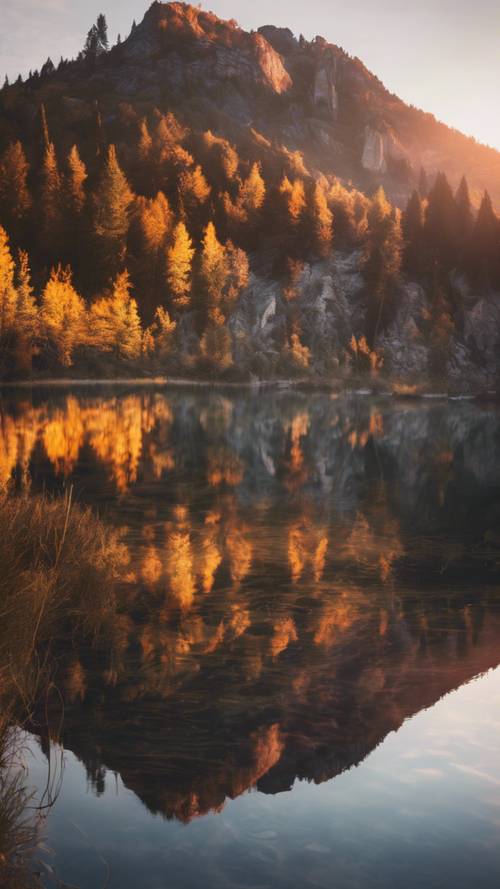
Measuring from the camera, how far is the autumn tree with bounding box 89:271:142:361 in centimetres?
9388

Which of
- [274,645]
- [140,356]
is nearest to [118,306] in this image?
[140,356]

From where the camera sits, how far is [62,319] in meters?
88.0

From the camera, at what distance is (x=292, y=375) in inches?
4345

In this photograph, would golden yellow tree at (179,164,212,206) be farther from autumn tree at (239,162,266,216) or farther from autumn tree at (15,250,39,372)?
autumn tree at (15,250,39,372)

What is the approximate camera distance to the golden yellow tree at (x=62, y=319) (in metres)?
86.8

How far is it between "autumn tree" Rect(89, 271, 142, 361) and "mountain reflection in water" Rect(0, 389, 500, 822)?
65597 millimetres

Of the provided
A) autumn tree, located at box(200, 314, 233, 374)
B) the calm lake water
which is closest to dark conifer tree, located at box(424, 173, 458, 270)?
autumn tree, located at box(200, 314, 233, 374)

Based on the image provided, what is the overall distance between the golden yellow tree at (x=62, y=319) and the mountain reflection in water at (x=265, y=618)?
2337 inches

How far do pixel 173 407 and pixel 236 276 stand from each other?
59.2 meters

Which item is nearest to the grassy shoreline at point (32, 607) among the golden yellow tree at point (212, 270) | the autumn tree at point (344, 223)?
the golden yellow tree at point (212, 270)

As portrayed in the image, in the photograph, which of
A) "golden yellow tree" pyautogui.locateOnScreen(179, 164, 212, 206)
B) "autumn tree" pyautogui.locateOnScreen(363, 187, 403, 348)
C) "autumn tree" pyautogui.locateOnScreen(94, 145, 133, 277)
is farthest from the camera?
"autumn tree" pyautogui.locateOnScreen(363, 187, 403, 348)

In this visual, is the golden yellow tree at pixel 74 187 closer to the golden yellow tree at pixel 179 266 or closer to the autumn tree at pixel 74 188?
the autumn tree at pixel 74 188

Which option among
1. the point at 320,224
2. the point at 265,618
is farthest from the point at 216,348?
the point at 265,618

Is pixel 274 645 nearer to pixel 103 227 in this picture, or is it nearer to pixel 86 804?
pixel 86 804
